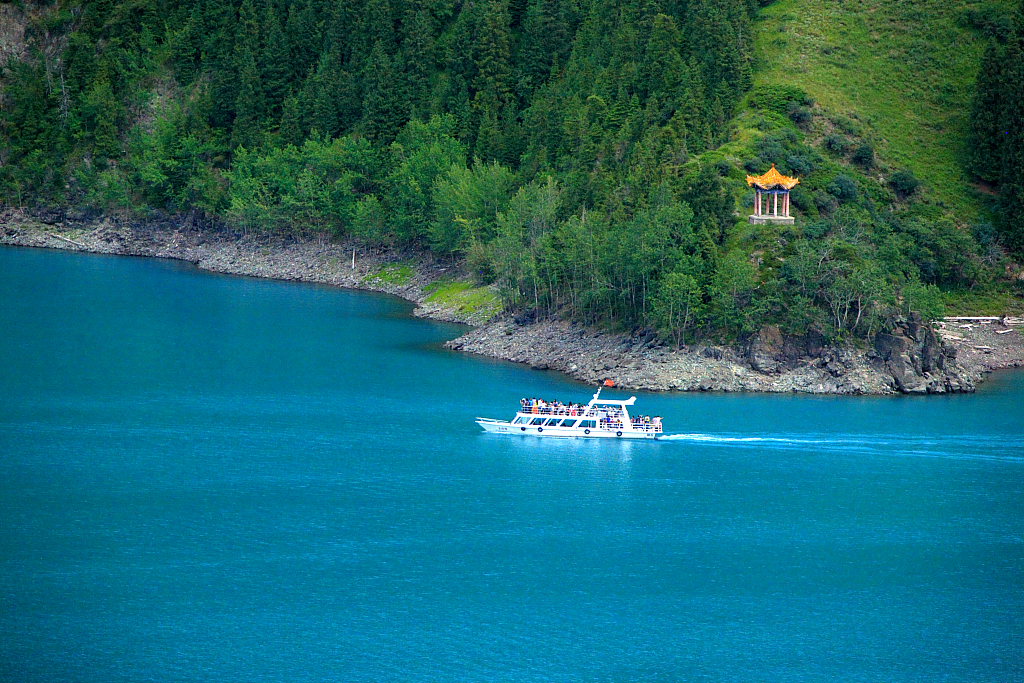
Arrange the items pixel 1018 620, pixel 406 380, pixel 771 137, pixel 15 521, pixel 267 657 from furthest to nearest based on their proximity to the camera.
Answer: pixel 771 137
pixel 406 380
pixel 15 521
pixel 1018 620
pixel 267 657

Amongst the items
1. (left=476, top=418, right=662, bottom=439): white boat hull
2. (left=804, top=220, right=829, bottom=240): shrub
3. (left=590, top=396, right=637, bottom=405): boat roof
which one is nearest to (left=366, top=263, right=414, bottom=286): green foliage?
(left=804, top=220, right=829, bottom=240): shrub

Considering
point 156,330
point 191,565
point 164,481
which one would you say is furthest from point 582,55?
point 191,565

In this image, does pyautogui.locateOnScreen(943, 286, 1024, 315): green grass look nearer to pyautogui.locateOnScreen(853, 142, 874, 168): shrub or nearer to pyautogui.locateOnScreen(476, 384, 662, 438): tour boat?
pyautogui.locateOnScreen(853, 142, 874, 168): shrub

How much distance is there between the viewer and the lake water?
67250 mm

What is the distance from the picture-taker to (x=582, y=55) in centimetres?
17950

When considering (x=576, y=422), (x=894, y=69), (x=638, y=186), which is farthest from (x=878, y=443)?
(x=894, y=69)

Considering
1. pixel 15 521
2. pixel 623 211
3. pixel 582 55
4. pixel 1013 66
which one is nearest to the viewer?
pixel 15 521

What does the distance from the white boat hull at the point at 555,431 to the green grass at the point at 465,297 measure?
41467 millimetres

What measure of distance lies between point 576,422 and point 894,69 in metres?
83.1

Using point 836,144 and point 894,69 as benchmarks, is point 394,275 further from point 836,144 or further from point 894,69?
point 894,69

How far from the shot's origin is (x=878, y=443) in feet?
327

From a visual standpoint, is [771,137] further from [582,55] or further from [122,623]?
[122,623]

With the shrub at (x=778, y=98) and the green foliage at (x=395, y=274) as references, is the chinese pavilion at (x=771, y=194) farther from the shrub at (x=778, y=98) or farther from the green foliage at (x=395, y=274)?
the green foliage at (x=395, y=274)

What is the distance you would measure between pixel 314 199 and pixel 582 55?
147ft
